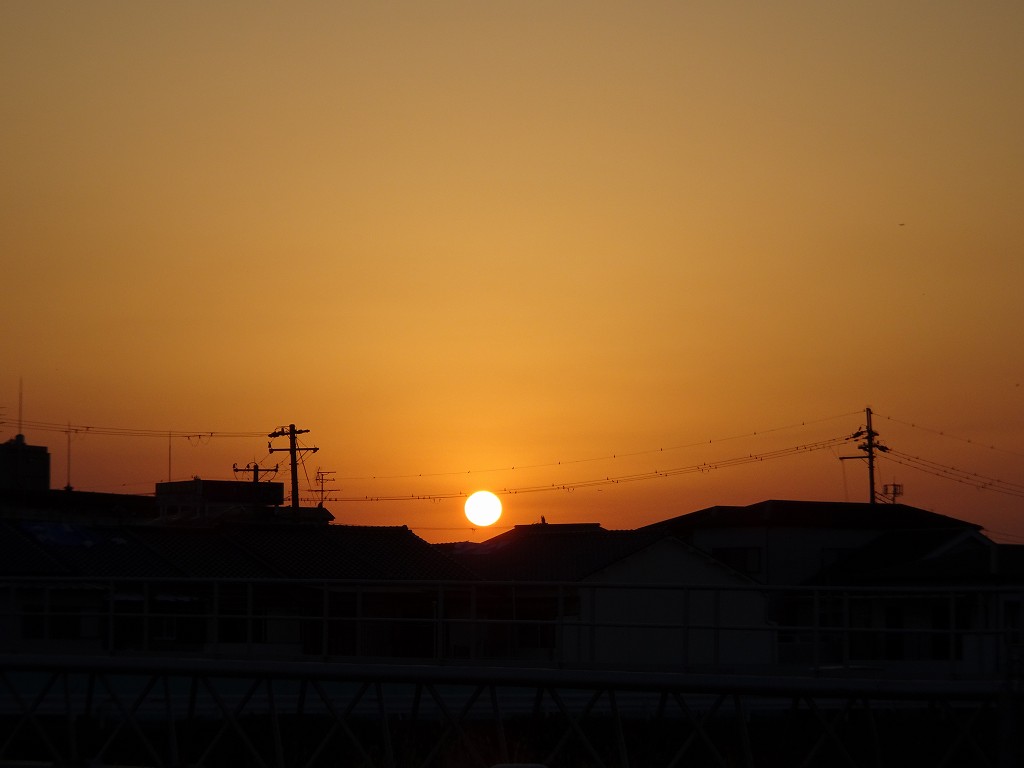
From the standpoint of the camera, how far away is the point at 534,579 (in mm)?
47438

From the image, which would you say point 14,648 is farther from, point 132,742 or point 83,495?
point 83,495

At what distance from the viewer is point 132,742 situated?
1482 centimetres

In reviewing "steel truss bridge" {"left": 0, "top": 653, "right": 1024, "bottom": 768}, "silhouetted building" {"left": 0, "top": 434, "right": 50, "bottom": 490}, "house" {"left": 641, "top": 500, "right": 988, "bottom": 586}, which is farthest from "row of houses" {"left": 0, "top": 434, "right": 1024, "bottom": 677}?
"silhouetted building" {"left": 0, "top": 434, "right": 50, "bottom": 490}

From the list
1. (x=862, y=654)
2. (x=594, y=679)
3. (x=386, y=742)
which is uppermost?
(x=594, y=679)

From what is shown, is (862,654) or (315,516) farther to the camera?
(315,516)

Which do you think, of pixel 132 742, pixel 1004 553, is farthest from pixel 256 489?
pixel 132 742

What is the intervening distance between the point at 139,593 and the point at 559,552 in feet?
60.3

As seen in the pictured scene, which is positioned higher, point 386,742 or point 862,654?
point 386,742

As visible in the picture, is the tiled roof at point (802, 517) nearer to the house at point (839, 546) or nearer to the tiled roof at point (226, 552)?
the house at point (839, 546)

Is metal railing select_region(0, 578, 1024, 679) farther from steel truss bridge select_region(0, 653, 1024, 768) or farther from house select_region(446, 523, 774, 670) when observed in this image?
steel truss bridge select_region(0, 653, 1024, 768)

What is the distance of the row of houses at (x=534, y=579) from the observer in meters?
32.0

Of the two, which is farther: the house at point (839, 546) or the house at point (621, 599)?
the house at point (839, 546)

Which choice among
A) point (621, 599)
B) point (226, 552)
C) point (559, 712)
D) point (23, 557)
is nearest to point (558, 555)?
point (621, 599)

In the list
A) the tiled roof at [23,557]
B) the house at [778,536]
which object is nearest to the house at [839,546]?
the house at [778,536]
